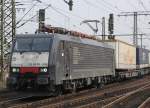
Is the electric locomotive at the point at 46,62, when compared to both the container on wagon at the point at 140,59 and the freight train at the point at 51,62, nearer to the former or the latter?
the freight train at the point at 51,62

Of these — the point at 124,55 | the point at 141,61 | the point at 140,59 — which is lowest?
the point at 141,61

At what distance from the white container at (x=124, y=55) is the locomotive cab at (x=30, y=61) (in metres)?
14.3

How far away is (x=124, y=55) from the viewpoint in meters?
37.2

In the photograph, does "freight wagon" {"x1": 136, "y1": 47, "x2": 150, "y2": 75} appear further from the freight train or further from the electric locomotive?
the electric locomotive

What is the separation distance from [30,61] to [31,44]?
87cm

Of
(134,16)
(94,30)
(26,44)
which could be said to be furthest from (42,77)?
(134,16)

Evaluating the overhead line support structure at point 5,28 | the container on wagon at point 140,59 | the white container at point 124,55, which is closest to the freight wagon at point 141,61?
the container on wagon at point 140,59

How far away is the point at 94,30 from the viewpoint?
48000 mm

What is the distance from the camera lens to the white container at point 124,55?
111 feet

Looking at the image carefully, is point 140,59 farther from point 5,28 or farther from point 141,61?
point 5,28

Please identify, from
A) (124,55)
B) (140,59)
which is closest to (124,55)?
(124,55)

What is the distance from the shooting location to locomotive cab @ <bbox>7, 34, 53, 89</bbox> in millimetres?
18312

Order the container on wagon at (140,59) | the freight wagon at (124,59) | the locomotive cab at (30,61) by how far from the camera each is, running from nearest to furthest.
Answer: the locomotive cab at (30,61) < the freight wagon at (124,59) < the container on wagon at (140,59)

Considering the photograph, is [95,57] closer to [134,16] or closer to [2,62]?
[2,62]
